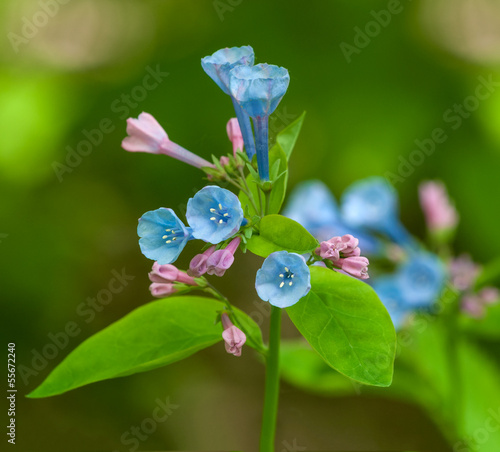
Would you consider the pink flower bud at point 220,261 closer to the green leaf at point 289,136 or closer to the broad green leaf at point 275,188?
the broad green leaf at point 275,188

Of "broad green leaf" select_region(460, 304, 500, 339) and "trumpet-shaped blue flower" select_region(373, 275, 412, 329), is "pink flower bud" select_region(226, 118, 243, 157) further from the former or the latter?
"broad green leaf" select_region(460, 304, 500, 339)

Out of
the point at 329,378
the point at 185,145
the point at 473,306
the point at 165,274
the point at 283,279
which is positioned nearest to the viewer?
the point at 283,279

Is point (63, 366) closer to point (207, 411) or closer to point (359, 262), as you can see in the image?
point (359, 262)

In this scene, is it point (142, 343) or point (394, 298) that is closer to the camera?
point (142, 343)

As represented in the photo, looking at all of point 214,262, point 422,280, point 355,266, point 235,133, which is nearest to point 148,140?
point 235,133

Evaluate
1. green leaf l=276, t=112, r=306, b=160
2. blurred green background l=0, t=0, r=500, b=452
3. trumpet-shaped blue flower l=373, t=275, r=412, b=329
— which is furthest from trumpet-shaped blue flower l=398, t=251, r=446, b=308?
blurred green background l=0, t=0, r=500, b=452

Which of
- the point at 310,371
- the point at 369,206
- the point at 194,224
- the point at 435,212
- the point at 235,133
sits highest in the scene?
the point at 435,212

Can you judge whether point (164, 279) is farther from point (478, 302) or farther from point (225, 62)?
point (478, 302)
